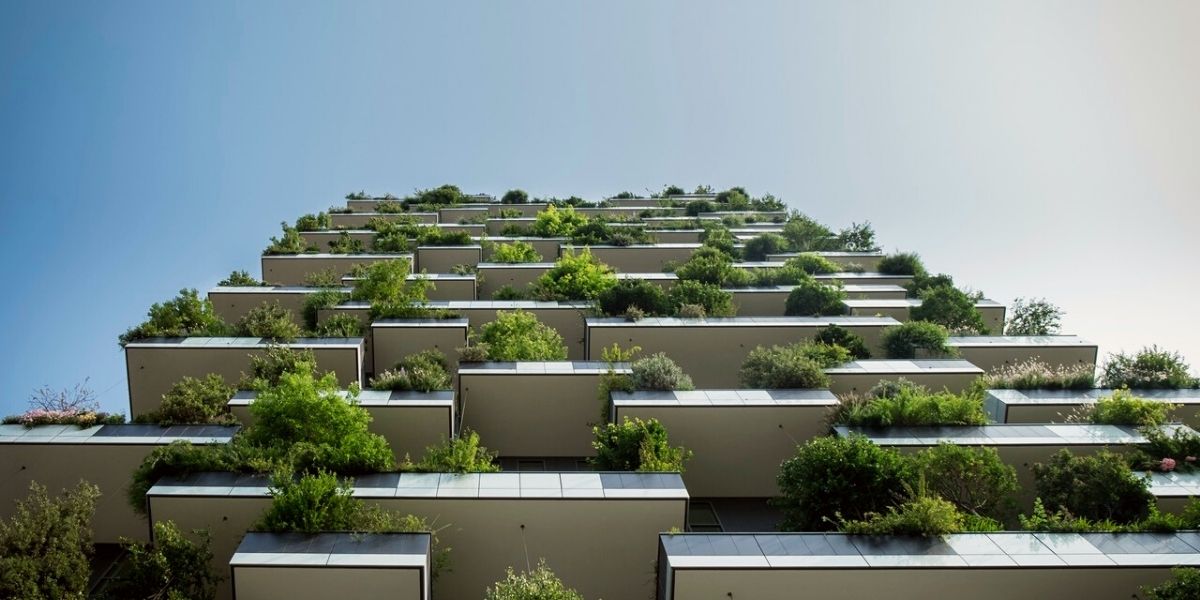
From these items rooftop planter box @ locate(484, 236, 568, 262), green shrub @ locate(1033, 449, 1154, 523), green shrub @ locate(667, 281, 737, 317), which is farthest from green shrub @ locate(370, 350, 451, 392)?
rooftop planter box @ locate(484, 236, 568, 262)

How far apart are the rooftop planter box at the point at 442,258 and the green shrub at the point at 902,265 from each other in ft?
52.4

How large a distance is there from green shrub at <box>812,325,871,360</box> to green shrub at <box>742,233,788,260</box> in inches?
522

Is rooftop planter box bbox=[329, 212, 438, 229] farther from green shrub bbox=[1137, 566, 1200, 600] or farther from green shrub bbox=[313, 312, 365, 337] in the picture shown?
green shrub bbox=[1137, 566, 1200, 600]

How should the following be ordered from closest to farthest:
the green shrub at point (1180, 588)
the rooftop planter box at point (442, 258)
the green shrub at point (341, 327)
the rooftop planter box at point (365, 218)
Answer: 1. the green shrub at point (1180, 588)
2. the green shrub at point (341, 327)
3. the rooftop planter box at point (442, 258)
4. the rooftop planter box at point (365, 218)

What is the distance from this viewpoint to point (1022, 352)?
72.6 ft

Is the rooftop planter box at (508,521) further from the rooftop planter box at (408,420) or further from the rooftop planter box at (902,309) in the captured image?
the rooftop planter box at (902,309)

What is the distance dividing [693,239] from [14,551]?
30.5m

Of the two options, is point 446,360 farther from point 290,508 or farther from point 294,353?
point 290,508

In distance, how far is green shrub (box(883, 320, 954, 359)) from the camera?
21.1 m

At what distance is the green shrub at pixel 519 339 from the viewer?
19.7 m

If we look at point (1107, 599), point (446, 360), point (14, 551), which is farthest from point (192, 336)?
point (1107, 599)

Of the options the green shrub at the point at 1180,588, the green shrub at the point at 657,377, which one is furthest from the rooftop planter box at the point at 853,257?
the green shrub at the point at 1180,588

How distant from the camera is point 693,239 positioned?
38.5 m

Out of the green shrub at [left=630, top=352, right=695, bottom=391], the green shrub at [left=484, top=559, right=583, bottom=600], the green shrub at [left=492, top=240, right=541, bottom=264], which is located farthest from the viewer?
the green shrub at [left=492, top=240, right=541, bottom=264]
